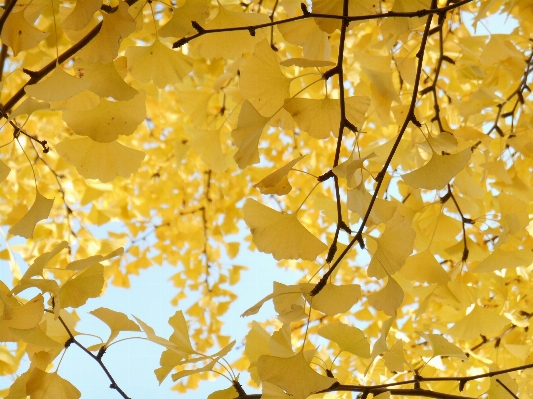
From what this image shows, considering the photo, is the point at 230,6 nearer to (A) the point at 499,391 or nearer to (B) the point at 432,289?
(B) the point at 432,289

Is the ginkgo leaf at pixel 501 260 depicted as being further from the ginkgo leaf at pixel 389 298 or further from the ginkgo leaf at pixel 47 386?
the ginkgo leaf at pixel 47 386

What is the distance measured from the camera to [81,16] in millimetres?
466

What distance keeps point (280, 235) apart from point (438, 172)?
0.17 m

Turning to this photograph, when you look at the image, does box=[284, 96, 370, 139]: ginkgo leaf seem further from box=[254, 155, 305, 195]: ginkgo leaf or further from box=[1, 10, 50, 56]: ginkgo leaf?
box=[1, 10, 50, 56]: ginkgo leaf

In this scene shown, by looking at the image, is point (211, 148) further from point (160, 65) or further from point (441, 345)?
point (441, 345)

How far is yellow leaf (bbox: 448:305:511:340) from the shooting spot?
Result: 753 mm

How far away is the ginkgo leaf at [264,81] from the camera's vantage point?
512 mm

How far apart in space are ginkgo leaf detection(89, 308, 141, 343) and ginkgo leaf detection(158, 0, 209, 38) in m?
0.29

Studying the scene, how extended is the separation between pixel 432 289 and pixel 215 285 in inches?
43.6

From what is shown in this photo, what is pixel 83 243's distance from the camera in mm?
1371


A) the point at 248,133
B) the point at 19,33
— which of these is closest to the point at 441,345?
the point at 248,133

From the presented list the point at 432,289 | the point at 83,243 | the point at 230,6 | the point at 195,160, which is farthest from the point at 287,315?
the point at 195,160

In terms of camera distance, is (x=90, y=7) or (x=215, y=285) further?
(x=215, y=285)

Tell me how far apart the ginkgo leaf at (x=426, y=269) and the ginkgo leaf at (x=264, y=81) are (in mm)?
321
